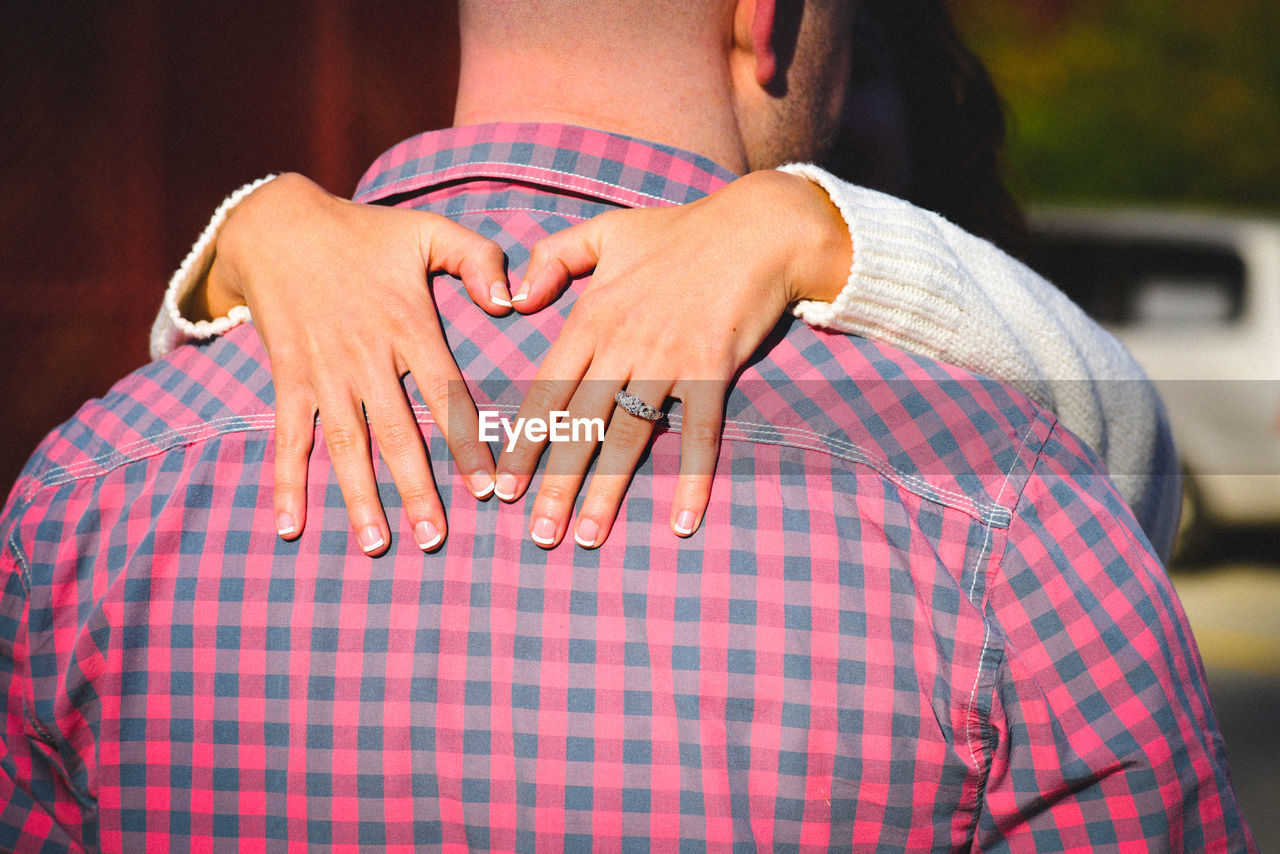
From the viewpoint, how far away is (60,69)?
3047mm

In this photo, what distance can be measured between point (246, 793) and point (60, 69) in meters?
2.88

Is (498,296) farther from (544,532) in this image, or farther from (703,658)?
(703,658)

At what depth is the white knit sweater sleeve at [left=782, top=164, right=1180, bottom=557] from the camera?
1130mm

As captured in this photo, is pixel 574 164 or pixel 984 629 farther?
pixel 574 164

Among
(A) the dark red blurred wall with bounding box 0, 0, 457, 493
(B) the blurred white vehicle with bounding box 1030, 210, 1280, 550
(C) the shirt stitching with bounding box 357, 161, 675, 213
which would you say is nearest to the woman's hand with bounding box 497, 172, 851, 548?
(C) the shirt stitching with bounding box 357, 161, 675, 213

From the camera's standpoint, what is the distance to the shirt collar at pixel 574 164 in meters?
1.24

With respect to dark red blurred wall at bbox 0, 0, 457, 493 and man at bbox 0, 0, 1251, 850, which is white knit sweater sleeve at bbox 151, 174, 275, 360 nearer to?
man at bbox 0, 0, 1251, 850

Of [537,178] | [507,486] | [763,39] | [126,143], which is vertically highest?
[763,39]

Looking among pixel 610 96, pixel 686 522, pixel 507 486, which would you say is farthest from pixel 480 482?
pixel 610 96

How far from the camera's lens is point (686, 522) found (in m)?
1.04

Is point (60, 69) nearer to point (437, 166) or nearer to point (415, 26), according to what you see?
point (415, 26)

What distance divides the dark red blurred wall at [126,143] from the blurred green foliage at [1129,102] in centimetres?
1179

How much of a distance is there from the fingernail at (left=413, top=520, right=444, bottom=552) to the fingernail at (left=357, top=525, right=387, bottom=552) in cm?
4

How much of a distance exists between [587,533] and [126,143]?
9.65 ft
